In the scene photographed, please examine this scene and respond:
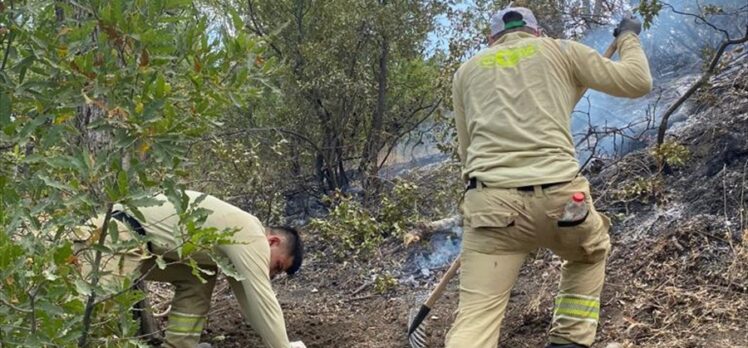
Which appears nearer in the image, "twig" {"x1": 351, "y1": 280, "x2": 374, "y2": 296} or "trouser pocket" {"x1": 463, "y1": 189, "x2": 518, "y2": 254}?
"trouser pocket" {"x1": 463, "y1": 189, "x2": 518, "y2": 254}

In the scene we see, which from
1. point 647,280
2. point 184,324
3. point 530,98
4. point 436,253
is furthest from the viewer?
point 436,253

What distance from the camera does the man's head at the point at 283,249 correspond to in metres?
3.88

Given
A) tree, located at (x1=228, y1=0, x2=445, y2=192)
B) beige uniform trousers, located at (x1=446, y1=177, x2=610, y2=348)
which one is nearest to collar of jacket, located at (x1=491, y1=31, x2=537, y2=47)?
beige uniform trousers, located at (x1=446, y1=177, x2=610, y2=348)

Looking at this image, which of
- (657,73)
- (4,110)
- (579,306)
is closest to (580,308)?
(579,306)

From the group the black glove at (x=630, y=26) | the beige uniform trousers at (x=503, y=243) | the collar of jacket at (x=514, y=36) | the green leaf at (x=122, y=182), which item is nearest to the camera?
the green leaf at (x=122, y=182)

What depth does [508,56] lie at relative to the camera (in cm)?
352

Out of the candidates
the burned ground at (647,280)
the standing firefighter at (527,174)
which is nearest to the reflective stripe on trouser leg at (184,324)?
the burned ground at (647,280)

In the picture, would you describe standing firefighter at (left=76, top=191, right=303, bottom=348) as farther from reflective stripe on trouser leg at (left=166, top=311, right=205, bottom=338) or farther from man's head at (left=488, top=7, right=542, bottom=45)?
man's head at (left=488, top=7, right=542, bottom=45)

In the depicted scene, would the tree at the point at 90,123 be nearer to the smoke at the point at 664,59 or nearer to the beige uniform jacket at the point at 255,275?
the beige uniform jacket at the point at 255,275

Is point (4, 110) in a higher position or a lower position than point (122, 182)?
higher

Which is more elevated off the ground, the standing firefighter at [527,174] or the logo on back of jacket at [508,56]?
the logo on back of jacket at [508,56]

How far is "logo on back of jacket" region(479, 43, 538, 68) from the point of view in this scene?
11.4 ft

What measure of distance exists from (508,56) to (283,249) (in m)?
1.37

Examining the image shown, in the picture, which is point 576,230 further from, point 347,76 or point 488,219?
point 347,76
